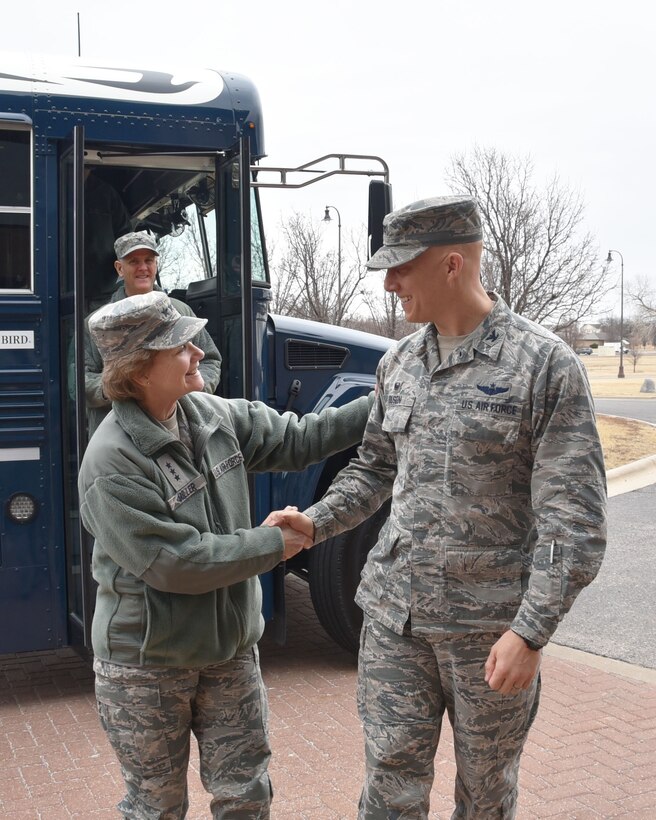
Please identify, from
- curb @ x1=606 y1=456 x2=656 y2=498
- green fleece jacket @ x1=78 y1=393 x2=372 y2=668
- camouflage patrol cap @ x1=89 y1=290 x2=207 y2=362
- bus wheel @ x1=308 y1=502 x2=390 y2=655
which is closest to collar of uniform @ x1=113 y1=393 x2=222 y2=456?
green fleece jacket @ x1=78 y1=393 x2=372 y2=668

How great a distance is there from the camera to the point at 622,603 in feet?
22.0

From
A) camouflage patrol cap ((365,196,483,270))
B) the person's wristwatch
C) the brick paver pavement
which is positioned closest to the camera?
the person's wristwatch

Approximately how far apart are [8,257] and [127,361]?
7.94 ft

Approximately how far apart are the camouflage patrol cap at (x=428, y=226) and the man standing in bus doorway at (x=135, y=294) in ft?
6.92

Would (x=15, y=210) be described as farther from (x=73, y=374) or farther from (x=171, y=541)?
(x=171, y=541)

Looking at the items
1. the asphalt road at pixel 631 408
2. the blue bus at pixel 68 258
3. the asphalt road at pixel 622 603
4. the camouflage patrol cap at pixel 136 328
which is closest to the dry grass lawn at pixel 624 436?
the asphalt road at pixel 631 408

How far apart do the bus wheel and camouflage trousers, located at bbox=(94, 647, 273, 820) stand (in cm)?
249

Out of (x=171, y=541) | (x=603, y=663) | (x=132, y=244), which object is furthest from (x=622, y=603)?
(x=171, y=541)

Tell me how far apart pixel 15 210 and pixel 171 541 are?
2.73 meters

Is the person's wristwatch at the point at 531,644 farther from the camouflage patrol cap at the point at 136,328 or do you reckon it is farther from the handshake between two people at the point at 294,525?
the camouflage patrol cap at the point at 136,328

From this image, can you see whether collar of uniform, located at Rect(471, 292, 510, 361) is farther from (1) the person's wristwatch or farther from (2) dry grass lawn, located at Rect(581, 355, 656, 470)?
(2) dry grass lawn, located at Rect(581, 355, 656, 470)

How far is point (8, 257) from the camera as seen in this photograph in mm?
4609

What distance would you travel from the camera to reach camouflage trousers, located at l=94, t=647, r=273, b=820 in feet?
8.38

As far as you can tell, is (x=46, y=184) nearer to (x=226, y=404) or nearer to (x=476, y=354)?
(x=226, y=404)
